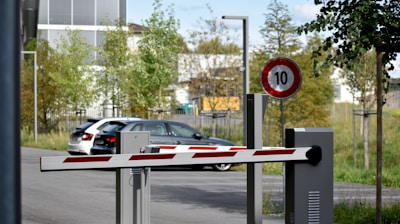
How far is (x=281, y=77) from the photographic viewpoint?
16906 mm

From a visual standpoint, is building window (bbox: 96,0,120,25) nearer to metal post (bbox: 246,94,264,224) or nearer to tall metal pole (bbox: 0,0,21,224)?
metal post (bbox: 246,94,264,224)

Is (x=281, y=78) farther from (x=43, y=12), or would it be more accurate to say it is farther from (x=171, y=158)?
(x=43, y=12)

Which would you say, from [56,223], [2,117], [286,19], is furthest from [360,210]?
[286,19]

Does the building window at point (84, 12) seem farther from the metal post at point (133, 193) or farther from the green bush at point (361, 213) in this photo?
the metal post at point (133, 193)

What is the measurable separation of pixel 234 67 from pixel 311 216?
130ft

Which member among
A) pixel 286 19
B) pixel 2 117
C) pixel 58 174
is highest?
pixel 286 19

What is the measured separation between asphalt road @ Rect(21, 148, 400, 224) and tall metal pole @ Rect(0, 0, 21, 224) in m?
10.3

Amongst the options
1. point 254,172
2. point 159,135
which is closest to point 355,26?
point 254,172

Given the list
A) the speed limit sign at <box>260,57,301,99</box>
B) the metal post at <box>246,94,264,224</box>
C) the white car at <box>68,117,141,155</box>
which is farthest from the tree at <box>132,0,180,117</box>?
the metal post at <box>246,94,264,224</box>

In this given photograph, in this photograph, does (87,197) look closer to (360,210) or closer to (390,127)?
(360,210)

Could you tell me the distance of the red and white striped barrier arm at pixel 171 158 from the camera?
544cm

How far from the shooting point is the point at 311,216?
19.7ft

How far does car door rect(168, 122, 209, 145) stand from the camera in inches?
1039

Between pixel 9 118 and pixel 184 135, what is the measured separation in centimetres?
2355
